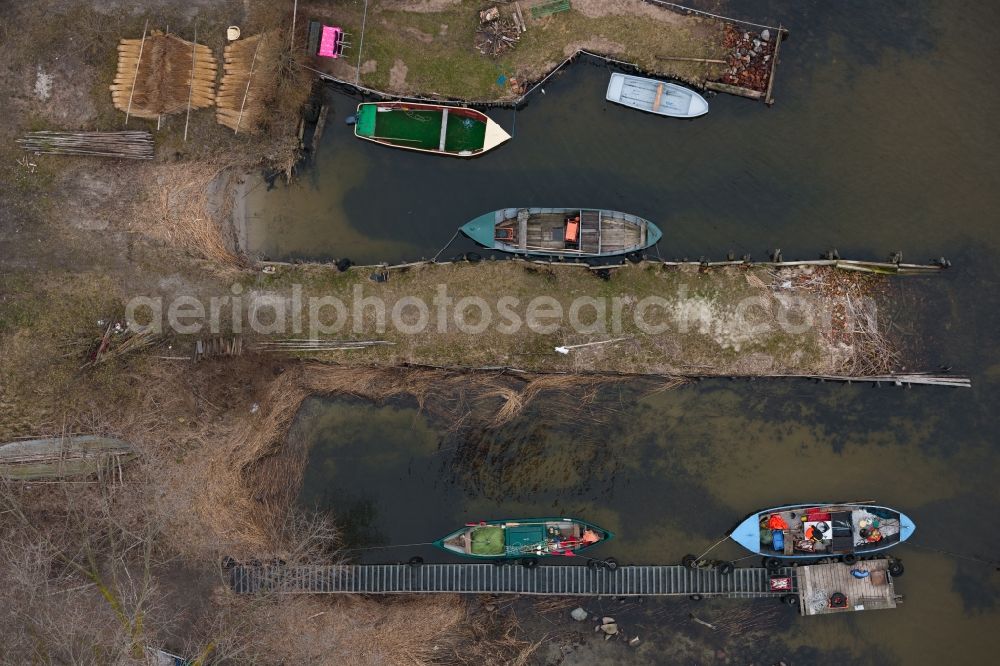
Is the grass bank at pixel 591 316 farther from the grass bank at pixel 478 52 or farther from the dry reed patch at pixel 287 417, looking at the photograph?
the grass bank at pixel 478 52

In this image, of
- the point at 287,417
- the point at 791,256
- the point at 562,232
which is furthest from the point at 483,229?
the point at 791,256

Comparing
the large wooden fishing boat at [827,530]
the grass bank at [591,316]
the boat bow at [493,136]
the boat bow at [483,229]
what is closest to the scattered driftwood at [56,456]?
the grass bank at [591,316]

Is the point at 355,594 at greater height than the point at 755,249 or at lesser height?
lesser

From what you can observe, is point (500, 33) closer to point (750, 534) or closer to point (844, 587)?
point (750, 534)

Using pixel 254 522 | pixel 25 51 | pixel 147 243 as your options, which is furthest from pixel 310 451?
pixel 25 51

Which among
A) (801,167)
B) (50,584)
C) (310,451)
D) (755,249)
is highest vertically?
(801,167)

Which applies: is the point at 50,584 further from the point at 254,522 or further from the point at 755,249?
the point at 755,249
